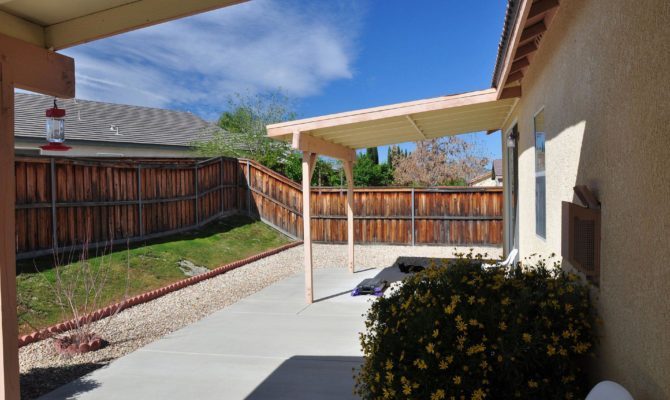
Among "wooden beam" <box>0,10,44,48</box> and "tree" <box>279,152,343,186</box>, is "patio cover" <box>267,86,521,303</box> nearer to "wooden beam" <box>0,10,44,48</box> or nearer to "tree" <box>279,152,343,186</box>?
"wooden beam" <box>0,10,44,48</box>

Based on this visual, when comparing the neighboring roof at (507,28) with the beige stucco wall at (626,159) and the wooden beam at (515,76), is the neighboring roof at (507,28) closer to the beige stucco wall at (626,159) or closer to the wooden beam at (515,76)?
the beige stucco wall at (626,159)

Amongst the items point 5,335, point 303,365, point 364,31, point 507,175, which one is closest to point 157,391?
point 303,365

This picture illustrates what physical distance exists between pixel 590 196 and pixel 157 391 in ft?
12.9

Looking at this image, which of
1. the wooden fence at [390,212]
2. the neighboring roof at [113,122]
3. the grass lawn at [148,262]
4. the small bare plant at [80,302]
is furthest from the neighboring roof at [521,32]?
the neighboring roof at [113,122]

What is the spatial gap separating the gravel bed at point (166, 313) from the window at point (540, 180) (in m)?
4.90

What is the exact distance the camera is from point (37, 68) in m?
2.70

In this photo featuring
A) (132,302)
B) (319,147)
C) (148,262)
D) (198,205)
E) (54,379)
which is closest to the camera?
(54,379)

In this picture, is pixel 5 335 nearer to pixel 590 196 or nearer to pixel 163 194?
pixel 590 196

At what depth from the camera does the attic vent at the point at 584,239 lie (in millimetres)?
3045

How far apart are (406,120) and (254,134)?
1669 centimetres

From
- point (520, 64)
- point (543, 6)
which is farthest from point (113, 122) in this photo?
point (543, 6)

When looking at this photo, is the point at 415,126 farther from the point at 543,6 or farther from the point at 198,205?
the point at 198,205

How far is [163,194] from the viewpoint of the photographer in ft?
41.6

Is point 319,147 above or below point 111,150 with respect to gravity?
below
